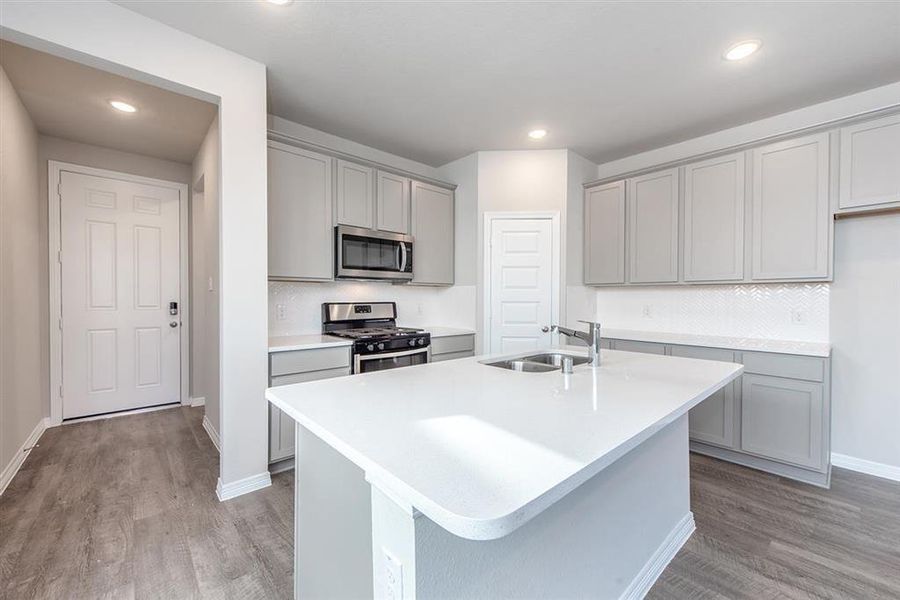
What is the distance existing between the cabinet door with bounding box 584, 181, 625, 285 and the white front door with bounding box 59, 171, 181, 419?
4200mm

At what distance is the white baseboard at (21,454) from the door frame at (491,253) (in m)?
3.39

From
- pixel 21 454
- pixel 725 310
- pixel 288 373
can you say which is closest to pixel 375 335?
pixel 288 373

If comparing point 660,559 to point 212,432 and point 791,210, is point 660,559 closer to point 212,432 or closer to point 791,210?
Result: point 791,210

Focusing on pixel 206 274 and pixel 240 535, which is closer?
pixel 240 535

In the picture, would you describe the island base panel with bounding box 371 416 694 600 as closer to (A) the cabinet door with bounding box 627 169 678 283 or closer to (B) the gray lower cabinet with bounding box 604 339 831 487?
(B) the gray lower cabinet with bounding box 604 339 831 487

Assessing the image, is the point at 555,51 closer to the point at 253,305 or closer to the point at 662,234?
the point at 662,234

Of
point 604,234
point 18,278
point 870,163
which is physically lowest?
point 18,278

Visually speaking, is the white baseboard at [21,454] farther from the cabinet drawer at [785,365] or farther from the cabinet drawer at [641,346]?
the cabinet drawer at [785,365]

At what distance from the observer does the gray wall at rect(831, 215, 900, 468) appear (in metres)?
2.57

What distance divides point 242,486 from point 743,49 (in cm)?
383

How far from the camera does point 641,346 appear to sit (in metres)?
3.19

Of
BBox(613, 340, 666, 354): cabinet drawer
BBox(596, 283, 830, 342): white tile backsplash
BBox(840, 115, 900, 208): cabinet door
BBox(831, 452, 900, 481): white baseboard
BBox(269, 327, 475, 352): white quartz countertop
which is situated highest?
BBox(840, 115, 900, 208): cabinet door

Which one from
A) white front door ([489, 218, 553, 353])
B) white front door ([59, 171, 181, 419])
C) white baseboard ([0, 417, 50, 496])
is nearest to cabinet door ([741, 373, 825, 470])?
white front door ([489, 218, 553, 353])

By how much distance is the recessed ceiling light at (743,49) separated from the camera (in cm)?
214
